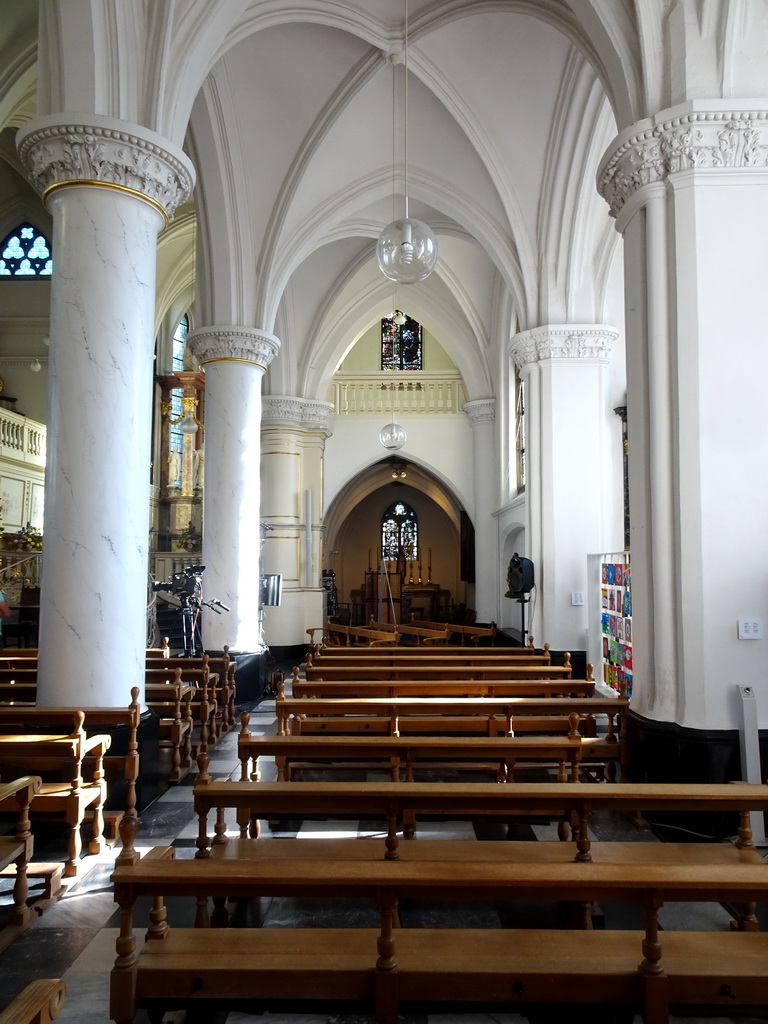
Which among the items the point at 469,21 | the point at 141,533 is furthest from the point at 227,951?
the point at 469,21

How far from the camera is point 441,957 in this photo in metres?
2.56

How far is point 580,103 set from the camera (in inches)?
380

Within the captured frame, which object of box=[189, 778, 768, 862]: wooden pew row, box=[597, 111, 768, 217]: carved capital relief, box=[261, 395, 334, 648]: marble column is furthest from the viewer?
box=[261, 395, 334, 648]: marble column

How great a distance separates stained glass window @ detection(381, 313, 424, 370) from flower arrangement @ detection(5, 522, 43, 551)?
9.55 metres

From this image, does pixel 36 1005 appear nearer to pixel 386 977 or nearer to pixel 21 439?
pixel 386 977

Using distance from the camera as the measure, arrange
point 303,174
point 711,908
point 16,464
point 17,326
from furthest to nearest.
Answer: point 17,326
point 16,464
point 303,174
point 711,908

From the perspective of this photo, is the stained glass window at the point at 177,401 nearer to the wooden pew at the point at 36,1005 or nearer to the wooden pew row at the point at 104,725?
the wooden pew row at the point at 104,725

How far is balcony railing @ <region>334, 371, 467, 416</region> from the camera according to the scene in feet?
65.5

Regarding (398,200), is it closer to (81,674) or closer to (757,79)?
(757,79)

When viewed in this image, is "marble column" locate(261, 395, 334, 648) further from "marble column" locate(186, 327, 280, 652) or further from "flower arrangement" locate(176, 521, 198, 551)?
"marble column" locate(186, 327, 280, 652)

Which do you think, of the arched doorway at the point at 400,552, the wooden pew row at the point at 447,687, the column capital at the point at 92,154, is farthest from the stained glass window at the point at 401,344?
the wooden pew row at the point at 447,687

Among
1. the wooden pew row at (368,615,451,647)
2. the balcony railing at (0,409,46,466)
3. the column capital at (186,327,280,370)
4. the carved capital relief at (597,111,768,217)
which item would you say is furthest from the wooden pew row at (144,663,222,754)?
the balcony railing at (0,409,46,466)

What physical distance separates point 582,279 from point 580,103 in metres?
2.25

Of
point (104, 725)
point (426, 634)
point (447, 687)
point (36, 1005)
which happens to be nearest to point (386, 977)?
point (36, 1005)
